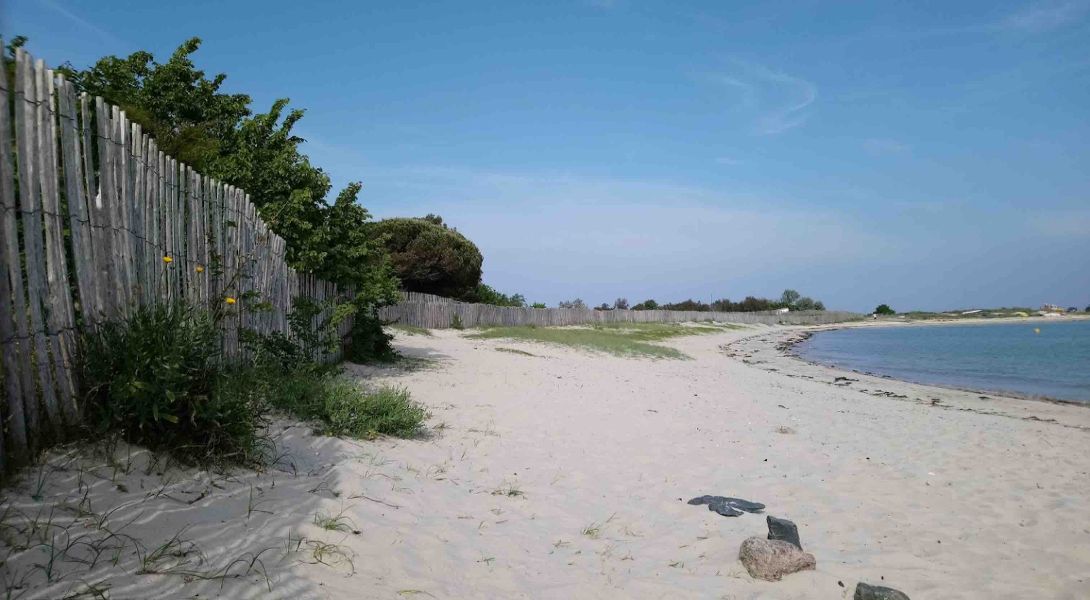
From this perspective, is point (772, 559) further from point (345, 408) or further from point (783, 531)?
point (345, 408)

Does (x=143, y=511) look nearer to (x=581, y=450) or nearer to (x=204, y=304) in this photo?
(x=204, y=304)

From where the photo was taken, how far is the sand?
3.01 meters

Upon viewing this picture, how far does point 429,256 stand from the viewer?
33812mm

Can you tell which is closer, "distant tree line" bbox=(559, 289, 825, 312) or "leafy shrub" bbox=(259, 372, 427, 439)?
"leafy shrub" bbox=(259, 372, 427, 439)

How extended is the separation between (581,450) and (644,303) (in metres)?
70.9

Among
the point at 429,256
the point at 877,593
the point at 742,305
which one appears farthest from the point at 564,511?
the point at 742,305

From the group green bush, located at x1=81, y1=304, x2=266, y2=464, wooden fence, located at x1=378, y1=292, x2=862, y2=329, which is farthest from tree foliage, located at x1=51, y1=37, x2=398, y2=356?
green bush, located at x1=81, y1=304, x2=266, y2=464

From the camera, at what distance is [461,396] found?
9008mm

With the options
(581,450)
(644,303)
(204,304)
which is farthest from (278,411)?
(644,303)

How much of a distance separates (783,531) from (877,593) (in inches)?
33.8

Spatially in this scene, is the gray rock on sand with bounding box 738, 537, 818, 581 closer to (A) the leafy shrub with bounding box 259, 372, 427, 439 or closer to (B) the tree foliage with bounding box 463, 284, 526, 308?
(A) the leafy shrub with bounding box 259, 372, 427, 439

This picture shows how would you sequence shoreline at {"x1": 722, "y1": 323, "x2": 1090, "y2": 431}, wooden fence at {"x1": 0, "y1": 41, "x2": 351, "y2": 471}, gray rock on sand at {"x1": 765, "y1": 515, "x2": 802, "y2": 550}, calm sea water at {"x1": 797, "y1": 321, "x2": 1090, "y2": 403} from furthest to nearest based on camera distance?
calm sea water at {"x1": 797, "y1": 321, "x2": 1090, "y2": 403} → shoreline at {"x1": 722, "y1": 323, "x2": 1090, "y2": 431} → gray rock on sand at {"x1": 765, "y1": 515, "x2": 802, "y2": 550} → wooden fence at {"x1": 0, "y1": 41, "x2": 351, "y2": 471}

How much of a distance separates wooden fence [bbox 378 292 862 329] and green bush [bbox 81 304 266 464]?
25.6 feet

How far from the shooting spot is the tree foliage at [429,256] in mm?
33375
